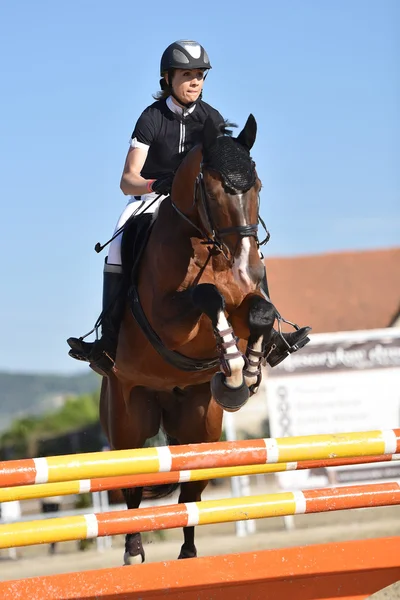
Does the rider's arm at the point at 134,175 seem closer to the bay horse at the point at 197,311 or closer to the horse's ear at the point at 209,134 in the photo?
the bay horse at the point at 197,311

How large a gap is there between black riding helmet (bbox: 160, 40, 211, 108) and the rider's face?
0.20ft

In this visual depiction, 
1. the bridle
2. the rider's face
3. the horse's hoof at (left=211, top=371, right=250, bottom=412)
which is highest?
the rider's face

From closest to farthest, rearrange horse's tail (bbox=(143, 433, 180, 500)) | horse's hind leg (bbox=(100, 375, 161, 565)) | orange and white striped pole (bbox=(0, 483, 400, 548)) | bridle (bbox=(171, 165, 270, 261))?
orange and white striped pole (bbox=(0, 483, 400, 548)) → bridle (bbox=(171, 165, 270, 261)) → horse's hind leg (bbox=(100, 375, 161, 565)) → horse's tail (bbox=(143, 433, 180, 500))

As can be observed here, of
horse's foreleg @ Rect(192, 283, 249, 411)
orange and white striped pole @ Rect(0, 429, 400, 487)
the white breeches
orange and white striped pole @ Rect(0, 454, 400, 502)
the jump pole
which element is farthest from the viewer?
the white breeches

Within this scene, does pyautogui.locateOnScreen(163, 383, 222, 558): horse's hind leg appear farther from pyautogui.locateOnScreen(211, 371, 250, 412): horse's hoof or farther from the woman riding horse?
pyautogui.locateOnScreen(211, 371, 250, 412): horse's hoof

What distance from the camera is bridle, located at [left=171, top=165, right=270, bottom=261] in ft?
15.4

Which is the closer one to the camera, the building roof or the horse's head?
the horse's head

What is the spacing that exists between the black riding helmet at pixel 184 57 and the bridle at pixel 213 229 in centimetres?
90

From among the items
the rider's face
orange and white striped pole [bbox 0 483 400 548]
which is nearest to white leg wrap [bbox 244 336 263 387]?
orange and white striped pole [bbox 0 483 400 548]

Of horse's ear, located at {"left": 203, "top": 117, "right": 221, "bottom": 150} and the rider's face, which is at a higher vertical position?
the rider's face

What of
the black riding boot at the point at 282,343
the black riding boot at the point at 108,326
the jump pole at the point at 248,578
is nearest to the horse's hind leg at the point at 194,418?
the black riding boot at the point at 108,326

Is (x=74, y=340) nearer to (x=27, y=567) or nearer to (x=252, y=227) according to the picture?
(x=252, y=227)

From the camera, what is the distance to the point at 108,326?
5.89m

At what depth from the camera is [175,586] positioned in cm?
387
